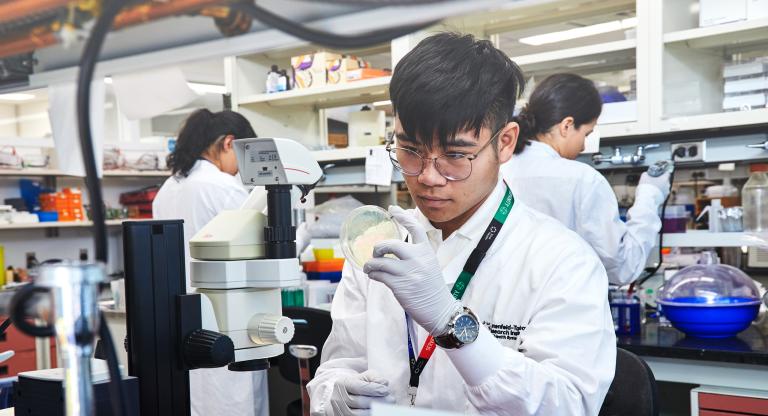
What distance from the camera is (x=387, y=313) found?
1.43m

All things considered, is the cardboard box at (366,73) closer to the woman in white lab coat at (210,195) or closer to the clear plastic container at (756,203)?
the woman in white lab coat at (210,195)

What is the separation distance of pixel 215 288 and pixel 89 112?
576 millimetres

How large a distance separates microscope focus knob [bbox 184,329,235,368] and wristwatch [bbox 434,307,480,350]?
316 mm

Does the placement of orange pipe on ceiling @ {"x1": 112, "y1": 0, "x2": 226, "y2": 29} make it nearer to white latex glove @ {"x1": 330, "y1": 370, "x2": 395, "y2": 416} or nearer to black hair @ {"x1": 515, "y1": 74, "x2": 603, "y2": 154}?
white latex glove @ {"x1": 330, "y1": 370, "x2": 395, "y2": 416}

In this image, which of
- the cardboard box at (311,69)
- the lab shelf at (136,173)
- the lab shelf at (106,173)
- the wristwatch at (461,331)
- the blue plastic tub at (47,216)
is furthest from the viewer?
the lab shelf at (136,173)

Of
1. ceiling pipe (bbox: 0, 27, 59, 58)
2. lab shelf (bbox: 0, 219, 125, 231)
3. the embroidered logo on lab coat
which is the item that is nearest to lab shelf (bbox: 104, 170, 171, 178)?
lab shelf (bbox: 0, 219, 125, 231)

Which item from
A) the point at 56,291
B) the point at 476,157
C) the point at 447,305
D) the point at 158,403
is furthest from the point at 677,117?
the point at 56,291

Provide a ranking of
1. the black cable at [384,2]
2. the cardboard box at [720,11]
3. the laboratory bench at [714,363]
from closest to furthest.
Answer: the black cable at [384,2]
the laboratory bench at [714,363]
the cardboard box at [720,11]

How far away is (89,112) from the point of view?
1.76ft

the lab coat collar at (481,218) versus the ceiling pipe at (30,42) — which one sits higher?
the ceiling pipe at (30,42)

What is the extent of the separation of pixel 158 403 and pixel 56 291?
0.55 meters

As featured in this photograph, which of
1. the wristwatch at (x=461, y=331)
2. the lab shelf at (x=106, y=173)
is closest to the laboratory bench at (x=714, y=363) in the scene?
the wristwatch at (x=461, y=331)

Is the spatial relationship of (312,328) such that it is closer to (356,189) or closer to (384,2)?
(356,189)

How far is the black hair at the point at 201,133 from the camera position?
314cm
